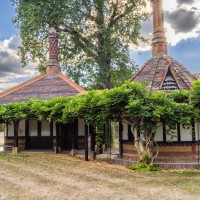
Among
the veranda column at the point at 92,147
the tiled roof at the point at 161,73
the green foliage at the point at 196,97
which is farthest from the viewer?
the veranda column at the point at 92,147

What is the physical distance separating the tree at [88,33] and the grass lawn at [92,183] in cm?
1319

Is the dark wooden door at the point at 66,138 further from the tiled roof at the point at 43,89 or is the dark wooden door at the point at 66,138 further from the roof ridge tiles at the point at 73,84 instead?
the roof ridge tiles at the point at 73,84

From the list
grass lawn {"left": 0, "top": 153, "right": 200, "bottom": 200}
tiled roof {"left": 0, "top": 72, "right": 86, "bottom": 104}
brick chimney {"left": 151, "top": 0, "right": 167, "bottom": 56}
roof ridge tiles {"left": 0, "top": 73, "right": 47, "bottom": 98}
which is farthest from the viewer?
roof ridge tiles {"left": 0, "top": 73, "right": 47, "bottom": 98}

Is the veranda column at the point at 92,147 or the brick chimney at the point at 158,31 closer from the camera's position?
the veranda column at the point at 92,147

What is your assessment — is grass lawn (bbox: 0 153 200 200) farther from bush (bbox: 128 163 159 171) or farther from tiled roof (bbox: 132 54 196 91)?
tiled roof (bbox: 132 54 196 91)

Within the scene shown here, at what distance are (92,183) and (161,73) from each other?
877cm

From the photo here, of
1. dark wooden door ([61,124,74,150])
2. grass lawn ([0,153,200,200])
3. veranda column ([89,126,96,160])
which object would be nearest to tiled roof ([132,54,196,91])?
veranda column ([89,126,96,160])

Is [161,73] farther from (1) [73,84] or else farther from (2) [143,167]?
(1) [73,84]

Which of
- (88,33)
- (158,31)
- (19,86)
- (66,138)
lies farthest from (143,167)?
(88,33)

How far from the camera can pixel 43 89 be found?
20906 millimetres

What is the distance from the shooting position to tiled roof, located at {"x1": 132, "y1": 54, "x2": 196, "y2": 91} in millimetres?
15383

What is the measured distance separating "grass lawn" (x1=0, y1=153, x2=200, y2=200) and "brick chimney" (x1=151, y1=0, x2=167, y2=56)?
28.3 feet

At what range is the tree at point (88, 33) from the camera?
23891mm

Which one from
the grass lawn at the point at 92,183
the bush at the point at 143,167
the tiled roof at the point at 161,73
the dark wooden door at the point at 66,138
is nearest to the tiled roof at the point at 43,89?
the dark wooden door at the point at 66,138
